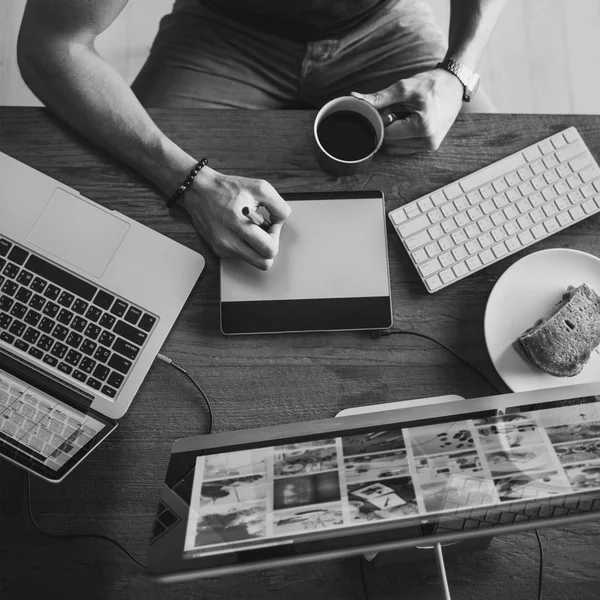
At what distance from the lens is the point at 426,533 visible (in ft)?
1.73

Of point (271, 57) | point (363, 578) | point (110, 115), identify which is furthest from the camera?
point (271, 57)

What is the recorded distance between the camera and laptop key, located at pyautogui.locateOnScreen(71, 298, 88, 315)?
0.83m

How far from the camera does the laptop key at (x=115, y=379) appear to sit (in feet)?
2.65

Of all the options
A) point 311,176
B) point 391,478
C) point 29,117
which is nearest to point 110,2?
point 29,117

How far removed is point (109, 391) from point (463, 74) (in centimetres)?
75

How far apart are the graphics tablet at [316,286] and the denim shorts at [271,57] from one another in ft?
1.37

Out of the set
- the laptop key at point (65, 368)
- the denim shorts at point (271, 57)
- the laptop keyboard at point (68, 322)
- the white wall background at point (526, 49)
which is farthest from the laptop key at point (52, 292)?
the white wall background at point (526, 49)

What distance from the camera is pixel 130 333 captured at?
0.82 metres

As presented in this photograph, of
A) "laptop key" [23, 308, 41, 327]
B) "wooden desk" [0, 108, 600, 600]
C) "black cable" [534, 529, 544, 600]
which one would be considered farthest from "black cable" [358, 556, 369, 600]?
"laptop key" [23, 308, 41, 327]

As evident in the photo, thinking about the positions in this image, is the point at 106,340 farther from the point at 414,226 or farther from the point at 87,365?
the point at 414,226

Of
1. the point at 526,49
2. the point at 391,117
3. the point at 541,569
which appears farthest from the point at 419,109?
the point at 526,49

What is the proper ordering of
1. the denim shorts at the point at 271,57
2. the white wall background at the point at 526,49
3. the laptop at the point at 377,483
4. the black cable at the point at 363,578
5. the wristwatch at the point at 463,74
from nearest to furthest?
the laptop at the point at 377,483 → the black cable at the point at 363,578 → the wristwatch at the point at 463,74 → the denim shorts at the point at 271,57 → the white wall background at the point at 526,49

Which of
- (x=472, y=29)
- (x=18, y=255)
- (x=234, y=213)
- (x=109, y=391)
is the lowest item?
(x=109, y=391)

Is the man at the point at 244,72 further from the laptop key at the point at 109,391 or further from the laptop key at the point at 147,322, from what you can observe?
the laptop key at the point at 109,391
